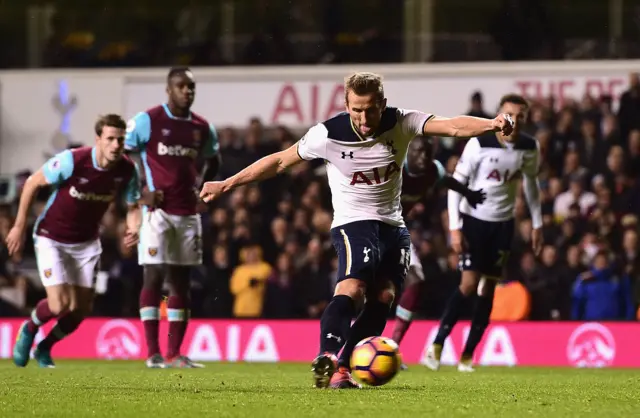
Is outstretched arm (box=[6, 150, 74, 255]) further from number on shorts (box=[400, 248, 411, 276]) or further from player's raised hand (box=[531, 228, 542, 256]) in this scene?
player's raised hand (box=[531, 228, 542, 256])

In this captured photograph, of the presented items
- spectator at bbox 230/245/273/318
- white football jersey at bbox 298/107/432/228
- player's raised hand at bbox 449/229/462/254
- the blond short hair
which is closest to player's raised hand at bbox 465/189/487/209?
player's raised hand at bbox 449/229/462/254

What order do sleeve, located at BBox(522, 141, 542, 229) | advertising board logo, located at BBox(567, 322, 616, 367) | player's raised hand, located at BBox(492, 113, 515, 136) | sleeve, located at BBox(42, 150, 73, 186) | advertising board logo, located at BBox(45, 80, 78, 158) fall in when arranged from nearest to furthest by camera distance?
player's raised hand, located at BBox(492, 113, 515, 136), sleeve, located at BBox(42, 150, 73, 186), sleeve, located at BBox(522, 141, 542, 229), advertising board logo, located at BBox(567, 322, 616, 367), advertising board logo, located at BBox(45, 80, 78, 158)

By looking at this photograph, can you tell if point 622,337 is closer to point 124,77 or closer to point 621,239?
point 621,239

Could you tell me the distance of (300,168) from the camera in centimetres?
1725

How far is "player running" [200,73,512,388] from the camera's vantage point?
24.0 ft

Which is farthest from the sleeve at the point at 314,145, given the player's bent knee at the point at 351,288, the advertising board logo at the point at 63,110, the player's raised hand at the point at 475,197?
the advertising board logo at the point at 63,110

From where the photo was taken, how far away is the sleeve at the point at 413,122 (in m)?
7.53

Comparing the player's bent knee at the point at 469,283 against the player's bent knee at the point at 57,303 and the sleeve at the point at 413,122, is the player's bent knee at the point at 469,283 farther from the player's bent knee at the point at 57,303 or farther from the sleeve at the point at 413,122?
Result: the sleeve at the point at 413,122

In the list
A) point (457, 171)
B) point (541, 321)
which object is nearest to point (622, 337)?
point (541, 321)

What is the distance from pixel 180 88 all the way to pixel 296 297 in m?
5.01

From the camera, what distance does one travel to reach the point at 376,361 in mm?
7309

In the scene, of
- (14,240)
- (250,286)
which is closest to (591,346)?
(250,286)

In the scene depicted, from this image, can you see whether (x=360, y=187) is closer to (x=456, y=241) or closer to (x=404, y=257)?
(x=404, y=257)

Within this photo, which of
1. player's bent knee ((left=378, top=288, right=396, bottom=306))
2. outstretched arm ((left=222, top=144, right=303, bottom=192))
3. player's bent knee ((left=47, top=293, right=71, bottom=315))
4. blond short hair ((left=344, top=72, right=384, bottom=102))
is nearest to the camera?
blond short hair ((left=344, top=72, right=384, bottom=102))
